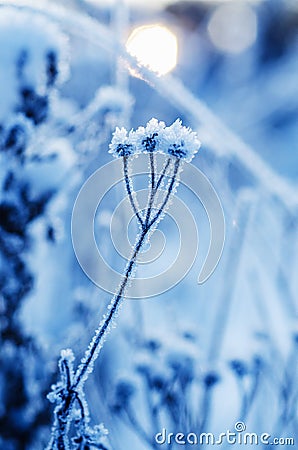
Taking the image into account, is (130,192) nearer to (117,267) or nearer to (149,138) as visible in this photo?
(149,138)

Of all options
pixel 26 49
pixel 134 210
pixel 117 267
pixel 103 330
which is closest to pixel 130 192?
pixel 134 210

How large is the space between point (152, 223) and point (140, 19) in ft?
2.29

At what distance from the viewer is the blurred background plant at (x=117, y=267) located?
0.69 meters

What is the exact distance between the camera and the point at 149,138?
475 millimetres

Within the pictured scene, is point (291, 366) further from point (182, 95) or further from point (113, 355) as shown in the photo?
point (182, 95)

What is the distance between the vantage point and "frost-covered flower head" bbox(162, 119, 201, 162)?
467mm

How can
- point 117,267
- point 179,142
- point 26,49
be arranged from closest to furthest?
point 179,142
point 26,49
point 117,267

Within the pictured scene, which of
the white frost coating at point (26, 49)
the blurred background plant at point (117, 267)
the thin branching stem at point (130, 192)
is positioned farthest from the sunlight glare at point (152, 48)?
the thin branching stem at point (130, 192)

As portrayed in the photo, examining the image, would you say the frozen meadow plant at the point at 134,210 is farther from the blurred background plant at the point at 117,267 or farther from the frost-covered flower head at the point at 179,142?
the blurred background plant at the point at 117,267

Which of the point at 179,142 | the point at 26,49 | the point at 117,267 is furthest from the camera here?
the point at 117,267

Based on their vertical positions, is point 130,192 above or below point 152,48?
below

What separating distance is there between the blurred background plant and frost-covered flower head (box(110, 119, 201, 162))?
231 mm

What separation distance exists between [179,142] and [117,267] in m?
0.43

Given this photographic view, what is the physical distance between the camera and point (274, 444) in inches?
30.4
